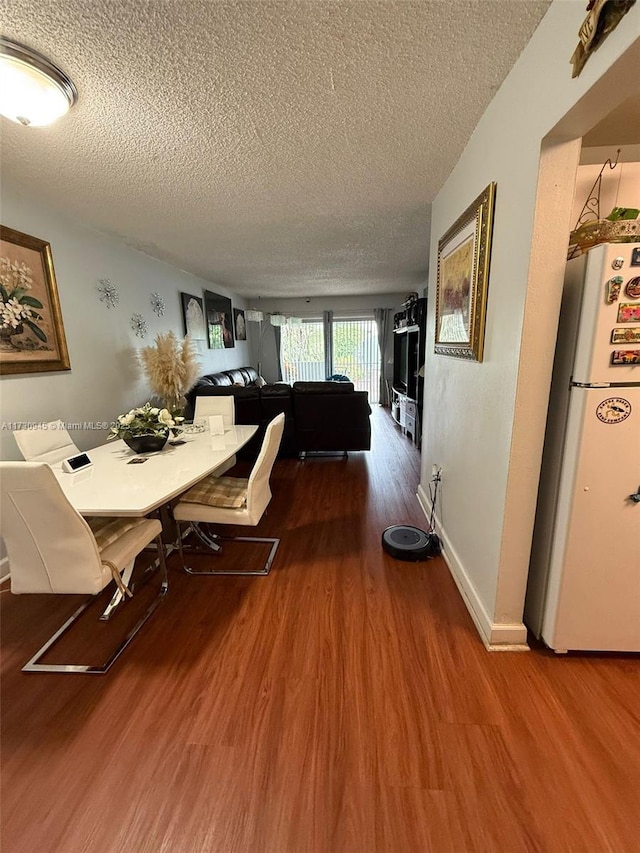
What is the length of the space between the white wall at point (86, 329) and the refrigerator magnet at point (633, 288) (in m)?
3.13

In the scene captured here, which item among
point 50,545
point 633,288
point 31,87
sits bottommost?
point 50,545

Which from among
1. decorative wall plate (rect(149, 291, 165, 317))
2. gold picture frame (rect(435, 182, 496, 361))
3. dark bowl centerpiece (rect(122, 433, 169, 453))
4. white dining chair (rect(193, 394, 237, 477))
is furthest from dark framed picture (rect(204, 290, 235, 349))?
gold picture frame (rect(435, 182, 496, 361))

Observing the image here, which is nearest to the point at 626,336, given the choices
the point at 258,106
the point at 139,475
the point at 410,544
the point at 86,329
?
the point at 410,544

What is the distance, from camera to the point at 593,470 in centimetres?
124

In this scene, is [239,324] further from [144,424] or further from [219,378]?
[144,424]

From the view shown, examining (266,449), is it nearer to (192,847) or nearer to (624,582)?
(192,847)

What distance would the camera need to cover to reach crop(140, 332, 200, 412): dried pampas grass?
3135mm

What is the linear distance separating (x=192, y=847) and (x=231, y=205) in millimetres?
3222

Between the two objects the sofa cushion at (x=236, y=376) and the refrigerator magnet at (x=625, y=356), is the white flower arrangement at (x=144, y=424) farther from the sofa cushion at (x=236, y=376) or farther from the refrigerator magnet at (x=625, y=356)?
the sofa cushion at (x=236, y=376)

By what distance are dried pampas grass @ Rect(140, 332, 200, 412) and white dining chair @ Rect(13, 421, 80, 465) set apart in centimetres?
93

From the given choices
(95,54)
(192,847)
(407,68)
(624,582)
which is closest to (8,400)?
(95,54)

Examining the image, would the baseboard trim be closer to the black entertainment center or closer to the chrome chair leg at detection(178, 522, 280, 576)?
the chrome chair leg at detection(178, 522, 280, 576)

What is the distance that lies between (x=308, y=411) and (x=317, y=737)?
9.66 ft

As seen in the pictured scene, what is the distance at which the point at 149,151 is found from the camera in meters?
1.74
